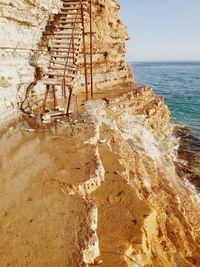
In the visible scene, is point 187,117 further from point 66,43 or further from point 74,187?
point 74,187

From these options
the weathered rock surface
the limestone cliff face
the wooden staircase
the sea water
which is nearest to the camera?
the weathered rock surface

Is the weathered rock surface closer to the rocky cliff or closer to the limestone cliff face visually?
the rocky cliff

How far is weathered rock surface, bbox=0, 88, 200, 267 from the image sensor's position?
524 cm

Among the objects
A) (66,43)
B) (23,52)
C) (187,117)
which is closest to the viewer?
(23,52)

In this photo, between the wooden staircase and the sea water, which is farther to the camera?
the sea water

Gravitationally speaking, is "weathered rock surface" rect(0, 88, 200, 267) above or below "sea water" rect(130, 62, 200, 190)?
above

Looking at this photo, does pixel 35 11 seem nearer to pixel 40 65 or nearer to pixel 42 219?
pixel 40 65

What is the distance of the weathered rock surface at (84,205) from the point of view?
524 centimetres

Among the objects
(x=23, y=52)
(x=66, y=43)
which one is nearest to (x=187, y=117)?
(x=66, y=43)

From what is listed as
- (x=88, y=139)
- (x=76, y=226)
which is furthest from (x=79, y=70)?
(x=76, y=226)

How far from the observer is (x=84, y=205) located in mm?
6219

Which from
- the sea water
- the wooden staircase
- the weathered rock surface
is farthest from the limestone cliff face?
the sea water

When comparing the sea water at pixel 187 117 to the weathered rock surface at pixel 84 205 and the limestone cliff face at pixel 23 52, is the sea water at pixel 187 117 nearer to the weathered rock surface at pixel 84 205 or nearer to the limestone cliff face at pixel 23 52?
the weathered rock surface at pixel 84 205

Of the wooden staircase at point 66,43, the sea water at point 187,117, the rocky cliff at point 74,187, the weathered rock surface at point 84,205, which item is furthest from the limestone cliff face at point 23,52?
the sea water at point 187,117
